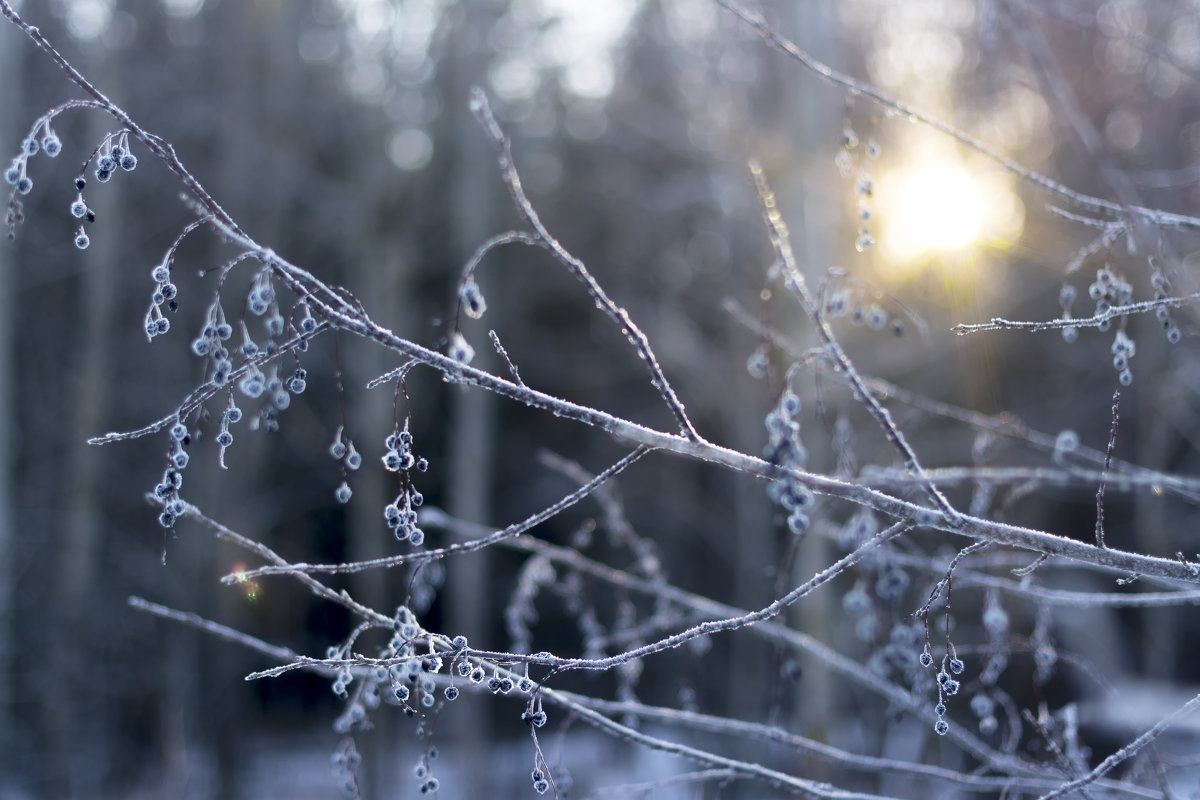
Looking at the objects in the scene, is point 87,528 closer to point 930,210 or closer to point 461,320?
point 461,320

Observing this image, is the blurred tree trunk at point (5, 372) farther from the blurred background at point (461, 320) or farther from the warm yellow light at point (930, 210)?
the warm yellow light at point (930, 210)

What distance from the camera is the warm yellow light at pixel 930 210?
2.16 meters

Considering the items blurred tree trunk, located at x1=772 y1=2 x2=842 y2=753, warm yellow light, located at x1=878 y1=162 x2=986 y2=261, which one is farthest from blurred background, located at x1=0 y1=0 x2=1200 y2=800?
warm yellow light, located at x1=878 y1=162 x2=986 y2=261

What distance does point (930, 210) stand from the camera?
3211 millimetres

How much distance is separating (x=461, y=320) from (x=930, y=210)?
3923 mm

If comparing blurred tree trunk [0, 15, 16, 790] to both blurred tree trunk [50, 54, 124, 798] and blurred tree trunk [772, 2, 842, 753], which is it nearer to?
blurred tree trunk [50, 54, 124, 798]

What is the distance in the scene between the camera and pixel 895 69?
297 inches

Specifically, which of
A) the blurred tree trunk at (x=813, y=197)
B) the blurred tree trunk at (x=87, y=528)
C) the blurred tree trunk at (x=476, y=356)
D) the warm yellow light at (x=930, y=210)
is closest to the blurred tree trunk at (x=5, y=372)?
the blurred tree trunk at (x=87, y=528)

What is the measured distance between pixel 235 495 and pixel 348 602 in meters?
6.37

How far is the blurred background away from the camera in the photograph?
7168 mm

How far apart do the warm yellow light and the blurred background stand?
65 cm

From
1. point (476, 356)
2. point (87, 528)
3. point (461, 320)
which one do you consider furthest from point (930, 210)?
point (87, 528)

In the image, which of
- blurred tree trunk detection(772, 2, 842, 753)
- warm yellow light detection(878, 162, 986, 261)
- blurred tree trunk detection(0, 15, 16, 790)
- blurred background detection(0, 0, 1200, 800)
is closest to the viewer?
warm yellow light detection(878, 162, 986, 261)

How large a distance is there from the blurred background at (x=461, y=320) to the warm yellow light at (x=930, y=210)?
65cm
